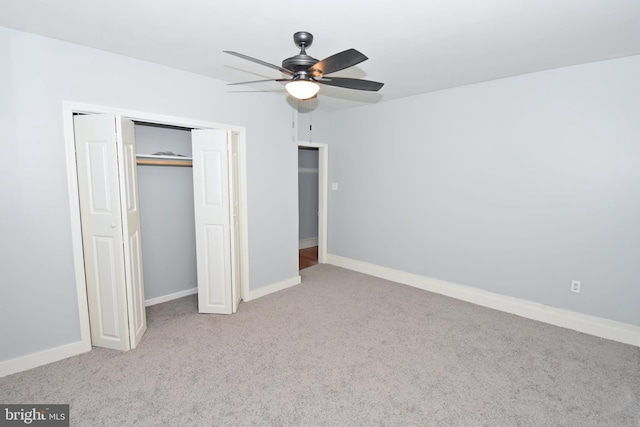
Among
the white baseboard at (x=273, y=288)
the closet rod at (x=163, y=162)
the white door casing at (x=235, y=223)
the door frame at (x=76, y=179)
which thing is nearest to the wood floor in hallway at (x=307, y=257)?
the white baseboard at (x=273, y=288)

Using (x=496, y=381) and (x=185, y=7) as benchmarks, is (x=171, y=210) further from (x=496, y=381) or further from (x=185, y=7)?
(x=496, y=381)

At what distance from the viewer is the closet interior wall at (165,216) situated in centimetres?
362

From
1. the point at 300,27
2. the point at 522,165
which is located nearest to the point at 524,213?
the point at 522,165

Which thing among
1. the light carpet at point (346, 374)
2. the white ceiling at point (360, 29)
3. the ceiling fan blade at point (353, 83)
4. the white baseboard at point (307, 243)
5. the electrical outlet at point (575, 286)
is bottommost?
the light carpet at point (346, 374)

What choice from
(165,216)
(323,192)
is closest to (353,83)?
(165,216)

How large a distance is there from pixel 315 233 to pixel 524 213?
4151 mm

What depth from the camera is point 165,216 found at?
3.80 metres

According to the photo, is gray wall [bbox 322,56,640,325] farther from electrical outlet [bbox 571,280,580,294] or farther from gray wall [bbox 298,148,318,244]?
gray wall [bbox 298,148,318,244]

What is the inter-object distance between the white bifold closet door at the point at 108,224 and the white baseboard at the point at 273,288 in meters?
1.36

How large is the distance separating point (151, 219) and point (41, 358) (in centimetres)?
162

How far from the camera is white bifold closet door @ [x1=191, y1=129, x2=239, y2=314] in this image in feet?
10.7

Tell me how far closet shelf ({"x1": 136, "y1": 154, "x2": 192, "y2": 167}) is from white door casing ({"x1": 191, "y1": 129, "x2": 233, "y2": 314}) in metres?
0.43

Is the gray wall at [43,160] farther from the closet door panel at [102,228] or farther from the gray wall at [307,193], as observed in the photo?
the gray wall at [307,193]

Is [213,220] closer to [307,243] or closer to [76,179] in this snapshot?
[76,179]
